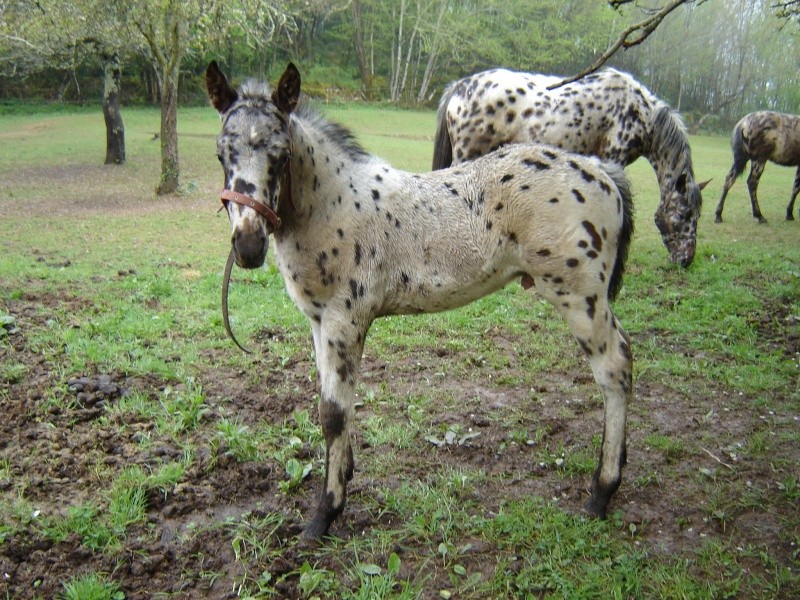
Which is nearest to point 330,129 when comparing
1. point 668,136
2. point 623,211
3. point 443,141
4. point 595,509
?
point 623,211

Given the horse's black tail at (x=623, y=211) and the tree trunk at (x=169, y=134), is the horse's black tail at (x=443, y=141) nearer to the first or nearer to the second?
the horse's black tail at (x=623, y=211)

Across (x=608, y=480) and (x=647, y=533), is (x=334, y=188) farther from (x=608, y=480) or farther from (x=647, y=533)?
(x=647, y=533)

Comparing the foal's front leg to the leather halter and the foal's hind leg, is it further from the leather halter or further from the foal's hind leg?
the foal's hind leg

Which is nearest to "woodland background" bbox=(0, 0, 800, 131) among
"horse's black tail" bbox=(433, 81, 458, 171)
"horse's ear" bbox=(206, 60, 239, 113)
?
"horse's black tail" bbox=(433, 81, 458, 171)

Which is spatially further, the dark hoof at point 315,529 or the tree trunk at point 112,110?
the tree trunk at point 112,110

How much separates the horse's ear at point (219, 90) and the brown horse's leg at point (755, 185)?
37.6ft

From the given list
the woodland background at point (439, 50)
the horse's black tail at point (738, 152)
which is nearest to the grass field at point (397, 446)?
the horse's black tail at point (738, 152)

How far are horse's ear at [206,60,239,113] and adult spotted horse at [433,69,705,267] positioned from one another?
4142 mm

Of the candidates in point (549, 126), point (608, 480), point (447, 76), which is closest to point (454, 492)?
point (608, 480)

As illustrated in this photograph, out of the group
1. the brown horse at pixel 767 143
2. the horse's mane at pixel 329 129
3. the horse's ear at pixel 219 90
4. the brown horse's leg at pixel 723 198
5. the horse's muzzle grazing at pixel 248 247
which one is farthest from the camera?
the brown horse at pixel 767 143

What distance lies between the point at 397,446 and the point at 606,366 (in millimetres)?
1525

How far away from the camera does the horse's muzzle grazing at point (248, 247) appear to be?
276 cm

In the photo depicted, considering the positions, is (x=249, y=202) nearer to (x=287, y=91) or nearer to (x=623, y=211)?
(x=287, y=91)

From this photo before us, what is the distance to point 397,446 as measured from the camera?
4.12m
